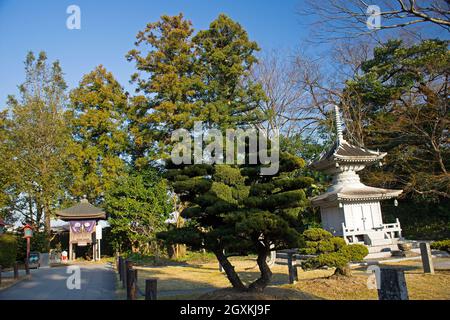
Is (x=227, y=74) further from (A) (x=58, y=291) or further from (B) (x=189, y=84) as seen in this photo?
(A) (x=58, y=291)

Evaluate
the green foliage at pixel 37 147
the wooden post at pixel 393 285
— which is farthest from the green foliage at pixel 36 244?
the wooden post at pixel 393 285

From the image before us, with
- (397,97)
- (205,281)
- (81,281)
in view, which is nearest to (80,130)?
(81,281)

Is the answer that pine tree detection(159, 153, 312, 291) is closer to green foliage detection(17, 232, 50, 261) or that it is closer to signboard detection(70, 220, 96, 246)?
signboard detection(70, 220, 96, 246)

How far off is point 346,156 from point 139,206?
1202 cm

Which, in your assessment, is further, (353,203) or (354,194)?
(353,203)

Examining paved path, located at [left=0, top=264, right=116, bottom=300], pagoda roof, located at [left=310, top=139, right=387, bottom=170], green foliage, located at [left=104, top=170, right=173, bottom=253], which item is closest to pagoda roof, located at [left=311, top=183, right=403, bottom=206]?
pagoda roof, located at [left=310, top=139, right=387, bottom=170]

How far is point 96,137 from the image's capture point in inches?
1072

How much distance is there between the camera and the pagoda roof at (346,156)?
1725 centimetres

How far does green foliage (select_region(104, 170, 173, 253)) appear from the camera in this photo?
70.8ft

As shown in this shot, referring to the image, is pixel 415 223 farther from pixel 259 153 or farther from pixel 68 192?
pixel 68 192

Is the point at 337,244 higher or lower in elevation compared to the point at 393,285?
higher

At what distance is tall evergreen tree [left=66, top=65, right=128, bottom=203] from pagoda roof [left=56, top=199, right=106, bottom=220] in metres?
1.89

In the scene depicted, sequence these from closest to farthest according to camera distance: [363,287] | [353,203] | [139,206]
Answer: [363,287] → [353,203] → [139,206]

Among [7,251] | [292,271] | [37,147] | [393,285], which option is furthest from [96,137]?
[393,285]
